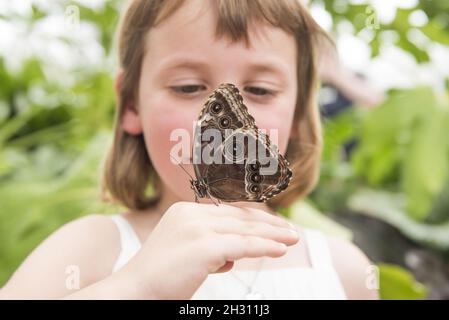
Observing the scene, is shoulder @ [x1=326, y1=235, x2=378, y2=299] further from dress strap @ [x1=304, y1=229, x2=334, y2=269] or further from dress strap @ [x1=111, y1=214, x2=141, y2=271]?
dress strap @ [x1=111, y1=214, x2=141, y2=271]

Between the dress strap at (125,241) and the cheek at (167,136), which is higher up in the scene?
the cheek at (167,136)

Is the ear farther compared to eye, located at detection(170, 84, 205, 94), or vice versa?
the ear

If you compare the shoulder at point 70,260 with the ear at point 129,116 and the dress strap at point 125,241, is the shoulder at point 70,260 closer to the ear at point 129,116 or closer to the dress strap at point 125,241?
the dress strap at point 125,241

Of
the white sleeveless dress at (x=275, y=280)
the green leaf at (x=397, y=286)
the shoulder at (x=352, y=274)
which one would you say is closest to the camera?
the white sleeveless dress at (x=275, y=280)

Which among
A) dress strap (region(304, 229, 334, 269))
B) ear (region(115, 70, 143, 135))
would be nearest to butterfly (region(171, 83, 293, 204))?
ear (region(115, 70, 143, 135))

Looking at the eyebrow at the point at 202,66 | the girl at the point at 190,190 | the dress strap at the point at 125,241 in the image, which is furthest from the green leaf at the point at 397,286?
the eyebrow at the point at 202,66

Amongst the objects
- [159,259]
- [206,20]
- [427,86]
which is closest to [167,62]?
[206,20]
